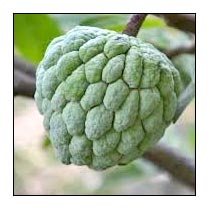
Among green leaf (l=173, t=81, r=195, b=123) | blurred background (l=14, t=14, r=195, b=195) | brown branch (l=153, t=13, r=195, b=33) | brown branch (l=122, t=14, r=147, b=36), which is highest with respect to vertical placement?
brown branch (l=122, t=14, r=147, b=36)

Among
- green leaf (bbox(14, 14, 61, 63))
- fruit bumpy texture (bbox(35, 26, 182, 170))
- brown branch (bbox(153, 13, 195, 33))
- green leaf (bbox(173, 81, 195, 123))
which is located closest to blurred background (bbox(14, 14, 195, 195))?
green leaf (bbox(14, 14, 61, 63))

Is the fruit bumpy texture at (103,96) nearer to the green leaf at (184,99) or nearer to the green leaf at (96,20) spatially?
the green leaf at (184,99)

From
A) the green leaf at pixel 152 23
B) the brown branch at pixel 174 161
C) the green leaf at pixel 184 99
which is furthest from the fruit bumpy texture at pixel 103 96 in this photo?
the brown branch at pixel 174 161

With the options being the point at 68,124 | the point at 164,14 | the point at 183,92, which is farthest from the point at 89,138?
the point at 164,14

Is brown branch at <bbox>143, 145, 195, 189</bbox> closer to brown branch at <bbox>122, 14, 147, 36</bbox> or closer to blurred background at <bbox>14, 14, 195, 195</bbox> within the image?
blurred background at <bbox>14, 14, 195, 195</bbox>

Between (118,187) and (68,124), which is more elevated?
(68,124)

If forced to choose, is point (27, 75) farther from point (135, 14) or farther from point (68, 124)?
point (68, 124)
